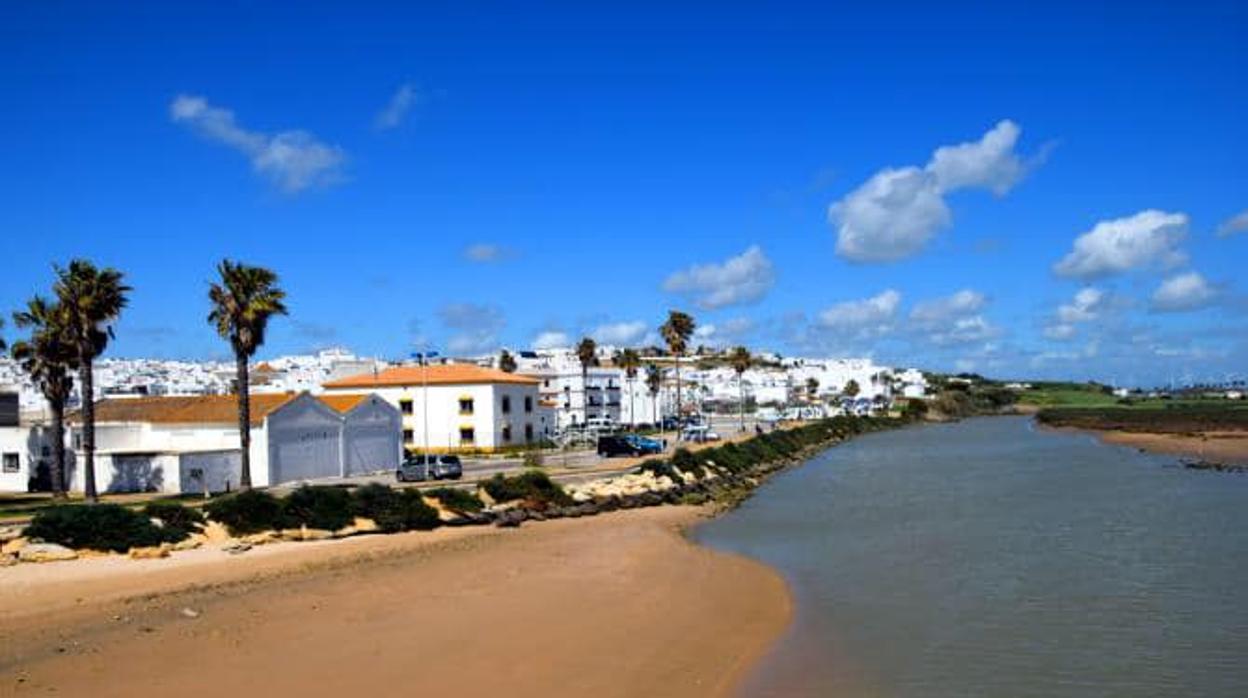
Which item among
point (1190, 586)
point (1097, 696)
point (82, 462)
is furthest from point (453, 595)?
point (82, 462)

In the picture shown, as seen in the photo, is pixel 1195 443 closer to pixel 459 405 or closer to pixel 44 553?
pixel 459 405

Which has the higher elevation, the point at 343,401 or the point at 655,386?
the point at 655,386

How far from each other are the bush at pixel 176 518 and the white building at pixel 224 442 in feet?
52.5

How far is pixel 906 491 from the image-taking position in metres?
50.3

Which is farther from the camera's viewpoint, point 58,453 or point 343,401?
point 343,401

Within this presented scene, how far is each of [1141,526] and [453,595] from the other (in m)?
24.0

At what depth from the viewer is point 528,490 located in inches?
1607

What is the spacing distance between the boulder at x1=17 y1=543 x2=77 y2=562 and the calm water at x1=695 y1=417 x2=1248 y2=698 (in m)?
16.8

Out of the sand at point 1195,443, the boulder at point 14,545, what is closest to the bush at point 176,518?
the boulder at point 14,545

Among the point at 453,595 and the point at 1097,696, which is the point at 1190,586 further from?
the point at 453,595

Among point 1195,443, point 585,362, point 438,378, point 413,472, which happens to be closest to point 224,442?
point 413,472

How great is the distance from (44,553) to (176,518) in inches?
168

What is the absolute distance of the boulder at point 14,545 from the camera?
25219 millimetres

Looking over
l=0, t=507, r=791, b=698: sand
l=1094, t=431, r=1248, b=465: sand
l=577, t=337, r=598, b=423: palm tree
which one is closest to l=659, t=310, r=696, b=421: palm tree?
l=577, t=337, r=598, b=423: palm tree
